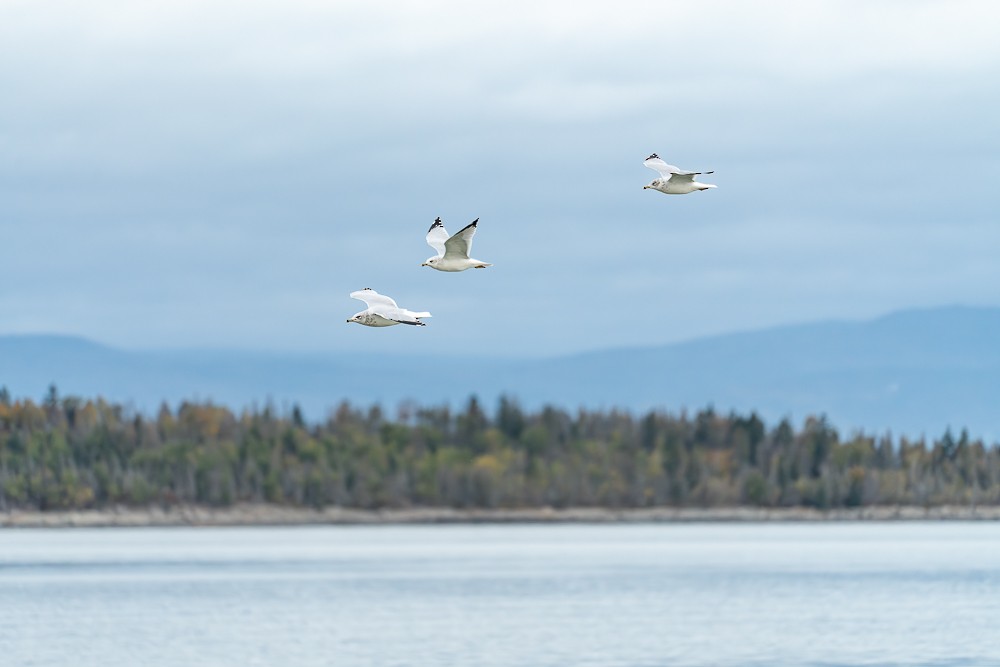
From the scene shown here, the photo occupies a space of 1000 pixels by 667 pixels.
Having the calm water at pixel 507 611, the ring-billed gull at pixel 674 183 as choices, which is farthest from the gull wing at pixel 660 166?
the calm water at pixel 507 611

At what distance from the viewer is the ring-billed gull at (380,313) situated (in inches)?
1409

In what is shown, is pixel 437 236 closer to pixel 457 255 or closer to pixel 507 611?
pixel 457 255

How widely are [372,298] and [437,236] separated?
1777 mm

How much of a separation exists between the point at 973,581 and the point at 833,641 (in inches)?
1715

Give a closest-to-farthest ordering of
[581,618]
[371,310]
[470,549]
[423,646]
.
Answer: [371,310] < [423,646] < [581,618] < [470,549]

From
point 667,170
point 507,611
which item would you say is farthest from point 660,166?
point 507,611

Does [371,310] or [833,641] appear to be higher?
[371,310]

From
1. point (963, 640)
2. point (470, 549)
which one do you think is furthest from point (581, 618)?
point (470, 549)

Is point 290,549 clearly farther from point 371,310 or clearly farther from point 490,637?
point 371,310

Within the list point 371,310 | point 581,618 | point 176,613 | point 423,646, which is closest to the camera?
point 371,310

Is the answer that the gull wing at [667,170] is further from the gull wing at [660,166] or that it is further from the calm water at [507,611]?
the calm water at [507,611]

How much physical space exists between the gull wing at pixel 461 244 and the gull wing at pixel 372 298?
2.02 m

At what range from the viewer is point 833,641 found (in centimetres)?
7669

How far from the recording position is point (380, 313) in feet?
121
